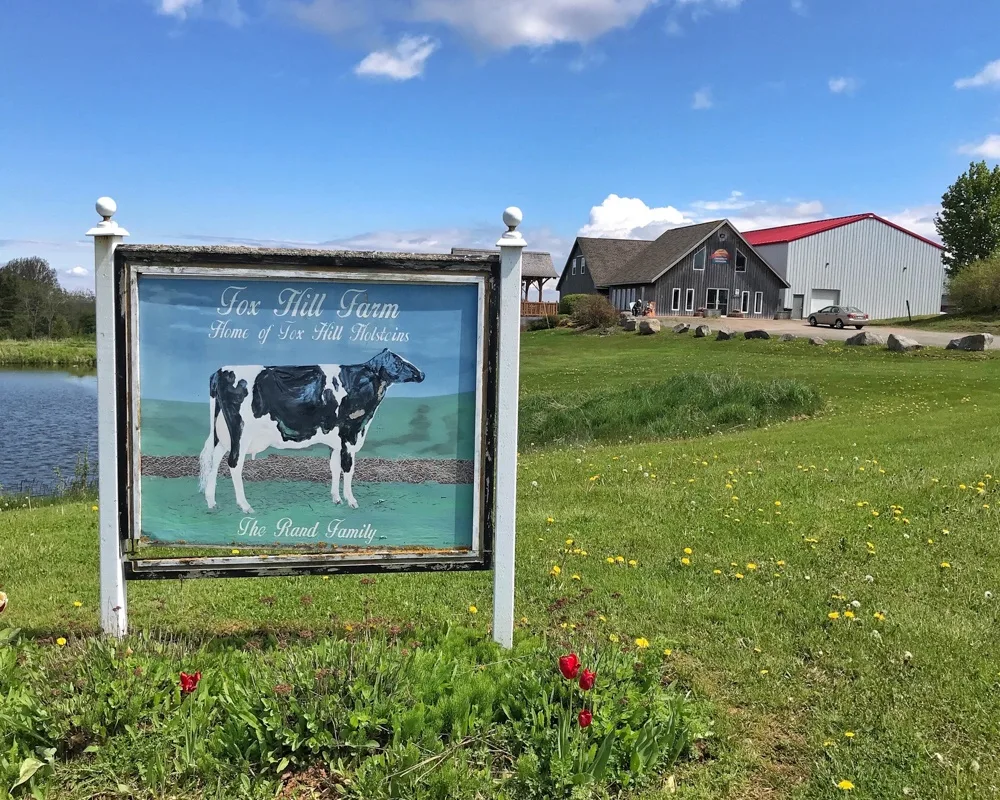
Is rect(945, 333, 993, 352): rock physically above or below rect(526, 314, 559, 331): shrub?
below

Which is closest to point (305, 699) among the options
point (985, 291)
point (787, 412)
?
point (787, 412)

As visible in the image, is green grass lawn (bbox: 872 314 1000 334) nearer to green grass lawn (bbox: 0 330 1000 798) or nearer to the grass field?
green grass lawn (bbox: 0 330 1000 798)

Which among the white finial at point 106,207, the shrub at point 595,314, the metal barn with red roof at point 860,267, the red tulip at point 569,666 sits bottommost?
the red tulip at point 569,666

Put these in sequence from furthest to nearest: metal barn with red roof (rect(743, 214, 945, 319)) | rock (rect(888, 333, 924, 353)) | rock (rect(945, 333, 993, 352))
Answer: metal barn with red roof (rect(743, 214, 945, 319)), rock (rect(888, 333, 924, 353)), rock (rect(945, 333, 993, 352))

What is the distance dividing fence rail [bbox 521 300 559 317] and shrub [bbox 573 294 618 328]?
5.35 m

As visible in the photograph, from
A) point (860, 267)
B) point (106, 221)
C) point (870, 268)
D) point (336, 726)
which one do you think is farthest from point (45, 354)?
point (870, 268)

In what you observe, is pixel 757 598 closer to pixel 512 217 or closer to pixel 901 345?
pixel 512 217

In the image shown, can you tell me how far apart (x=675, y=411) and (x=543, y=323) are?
118 ft

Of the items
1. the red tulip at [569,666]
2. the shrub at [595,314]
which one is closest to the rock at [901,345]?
the shrub at [595,314]

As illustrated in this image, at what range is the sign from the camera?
Answer: 54.0 metres

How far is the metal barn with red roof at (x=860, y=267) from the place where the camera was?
188 ft

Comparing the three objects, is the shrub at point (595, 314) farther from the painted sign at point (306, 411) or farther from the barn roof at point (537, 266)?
the painted sign at point (306, 411)

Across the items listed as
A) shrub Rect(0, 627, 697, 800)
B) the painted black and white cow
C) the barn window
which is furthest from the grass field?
shrub Rect(0, 627, 697, 800)

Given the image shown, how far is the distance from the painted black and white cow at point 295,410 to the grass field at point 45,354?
146ft
